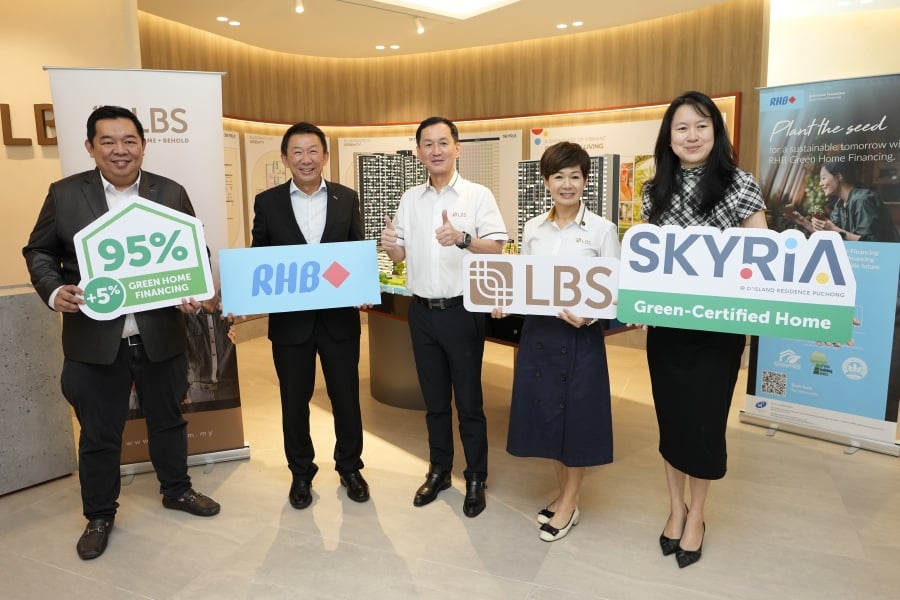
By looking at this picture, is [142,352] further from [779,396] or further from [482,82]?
[482,82]

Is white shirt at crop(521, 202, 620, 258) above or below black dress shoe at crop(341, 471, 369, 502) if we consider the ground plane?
above

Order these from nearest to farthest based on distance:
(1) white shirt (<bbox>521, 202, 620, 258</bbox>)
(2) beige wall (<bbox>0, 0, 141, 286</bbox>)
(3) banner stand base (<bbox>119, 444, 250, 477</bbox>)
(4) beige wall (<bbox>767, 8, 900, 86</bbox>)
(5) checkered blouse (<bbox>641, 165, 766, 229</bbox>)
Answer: (5) checkered blouse (<bbox>641, 165, 766, 229</bbox>), (1) white shirt (<bbox>521, 202, 620, 258</bbox>), (3) banner stand base (<bbox>119, 444, 250, 477</bbox>), (2) beige wall (<bbox>0, 0, 141, 286</bbox>), (4) beige wall (<bbox>767, 8, 900, 86</bbox>)

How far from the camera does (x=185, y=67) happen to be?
6.23 meters

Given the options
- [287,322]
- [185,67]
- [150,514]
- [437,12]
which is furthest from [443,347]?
[185,67]

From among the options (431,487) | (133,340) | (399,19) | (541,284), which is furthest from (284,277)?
(399,19)

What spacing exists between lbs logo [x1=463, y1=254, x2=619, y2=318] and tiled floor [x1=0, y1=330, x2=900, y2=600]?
3.46ft

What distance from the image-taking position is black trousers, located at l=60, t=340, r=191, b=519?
277cm

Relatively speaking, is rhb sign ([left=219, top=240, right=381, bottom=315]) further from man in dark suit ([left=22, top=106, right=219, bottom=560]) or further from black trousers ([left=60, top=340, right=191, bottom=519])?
black trousers ([left=60, top=340, right=191, bottom=519])

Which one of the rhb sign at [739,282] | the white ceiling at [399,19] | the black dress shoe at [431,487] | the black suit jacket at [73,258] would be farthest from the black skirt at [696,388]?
the white ceiling at [399,19]

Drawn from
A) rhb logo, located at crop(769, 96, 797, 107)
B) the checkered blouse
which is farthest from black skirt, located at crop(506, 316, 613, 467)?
rhb logo, located at crop(769, 96, 797, 107)

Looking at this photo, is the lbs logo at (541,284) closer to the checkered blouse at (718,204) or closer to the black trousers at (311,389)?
the checkered blouse at (718,204)

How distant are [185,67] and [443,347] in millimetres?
4786

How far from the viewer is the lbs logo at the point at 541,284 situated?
2527 millimetres

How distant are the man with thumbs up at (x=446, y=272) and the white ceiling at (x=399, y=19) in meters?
2.90
